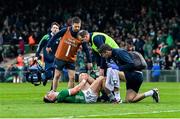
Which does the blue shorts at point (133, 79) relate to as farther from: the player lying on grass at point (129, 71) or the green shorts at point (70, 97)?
the green shorts at point (70, 97)

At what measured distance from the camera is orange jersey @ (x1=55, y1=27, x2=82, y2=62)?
861 inches

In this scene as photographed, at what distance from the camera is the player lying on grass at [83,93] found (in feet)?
64.7

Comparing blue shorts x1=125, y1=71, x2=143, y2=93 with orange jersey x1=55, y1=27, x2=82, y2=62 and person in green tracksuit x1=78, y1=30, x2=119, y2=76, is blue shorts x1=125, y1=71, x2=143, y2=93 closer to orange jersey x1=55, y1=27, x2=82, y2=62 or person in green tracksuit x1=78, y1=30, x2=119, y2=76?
person in green tracksuit x1=78, y1=30, x2=119, y2=76

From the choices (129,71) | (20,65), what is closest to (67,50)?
(129,71)

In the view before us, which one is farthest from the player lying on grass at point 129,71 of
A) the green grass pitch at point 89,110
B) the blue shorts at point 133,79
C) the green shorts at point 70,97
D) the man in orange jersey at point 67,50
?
the man in orange jersey at point 67,50

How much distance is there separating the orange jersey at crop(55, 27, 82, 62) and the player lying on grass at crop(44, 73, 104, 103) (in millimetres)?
1959

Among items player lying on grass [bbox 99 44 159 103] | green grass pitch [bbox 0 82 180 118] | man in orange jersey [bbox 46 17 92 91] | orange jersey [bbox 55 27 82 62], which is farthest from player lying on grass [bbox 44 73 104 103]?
orange jersey [bbox 55 27 82 62]

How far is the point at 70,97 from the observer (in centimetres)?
1998

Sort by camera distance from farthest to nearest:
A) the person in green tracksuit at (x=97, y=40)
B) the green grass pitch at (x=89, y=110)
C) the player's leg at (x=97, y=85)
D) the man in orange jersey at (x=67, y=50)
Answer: the man in orange jersey at (x=67, y=50), the person in green tracksuit at (x=97, y=40), the player's leg at (x=97, y=85), the green grass pitch at (x=89, y=110)

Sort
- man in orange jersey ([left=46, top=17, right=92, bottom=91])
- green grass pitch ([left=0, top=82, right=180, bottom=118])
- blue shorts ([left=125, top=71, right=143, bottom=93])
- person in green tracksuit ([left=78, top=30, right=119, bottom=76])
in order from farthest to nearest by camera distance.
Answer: man in orange jersey ([left=46, top=17, right=92, bottom=91]), person in green tracksuit ([left=78, top=30, right=119, bottom=76]), blue shorts ([left=125, top=71, right=143, bottom=93]), green grass pitch ([left=0, top=82, right=180, bottom=118])

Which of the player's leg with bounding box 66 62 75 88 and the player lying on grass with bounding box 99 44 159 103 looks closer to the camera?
the player lying on grass with bounding box 99 44 159 103

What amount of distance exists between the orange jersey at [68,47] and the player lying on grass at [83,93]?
1.96 m

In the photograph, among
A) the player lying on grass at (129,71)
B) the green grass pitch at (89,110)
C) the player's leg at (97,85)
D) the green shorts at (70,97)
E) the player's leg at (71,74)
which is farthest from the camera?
the player's leg at (71,74)

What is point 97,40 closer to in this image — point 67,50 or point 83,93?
point 67,50
